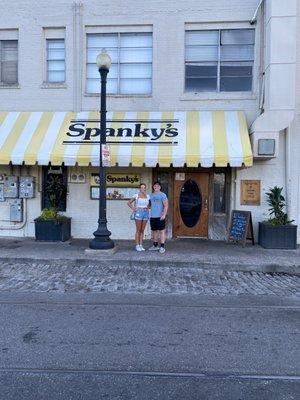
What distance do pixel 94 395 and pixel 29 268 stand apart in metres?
5.72

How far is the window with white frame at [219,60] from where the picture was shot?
1174 cm

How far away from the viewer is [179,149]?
1037 centimetres

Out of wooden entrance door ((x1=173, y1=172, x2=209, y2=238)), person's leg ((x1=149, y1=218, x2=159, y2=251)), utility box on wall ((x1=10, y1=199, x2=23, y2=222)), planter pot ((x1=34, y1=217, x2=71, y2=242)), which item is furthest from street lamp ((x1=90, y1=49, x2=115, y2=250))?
utility box on wall ((x1=10, y1=199, x2=23, y2=222))

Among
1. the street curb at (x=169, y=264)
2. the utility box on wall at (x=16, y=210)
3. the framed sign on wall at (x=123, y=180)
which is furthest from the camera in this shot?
the utility box on wall at (x=16, y=210)

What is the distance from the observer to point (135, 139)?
35.4ft

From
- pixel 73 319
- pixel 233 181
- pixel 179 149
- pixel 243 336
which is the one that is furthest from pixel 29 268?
pixel 233 181

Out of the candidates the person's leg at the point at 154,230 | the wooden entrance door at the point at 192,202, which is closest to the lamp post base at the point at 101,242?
the person's leg at the point at 154,230

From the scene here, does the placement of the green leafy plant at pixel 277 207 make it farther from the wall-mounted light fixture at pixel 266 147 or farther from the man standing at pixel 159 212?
the man standing at pixel 159 212

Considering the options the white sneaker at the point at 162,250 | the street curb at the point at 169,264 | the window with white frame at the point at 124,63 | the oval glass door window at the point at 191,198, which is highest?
the window with white frame at the point at 124,63

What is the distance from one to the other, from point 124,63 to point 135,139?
2.91 metres

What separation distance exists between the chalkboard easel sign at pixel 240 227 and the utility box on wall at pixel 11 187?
6464 millimetres

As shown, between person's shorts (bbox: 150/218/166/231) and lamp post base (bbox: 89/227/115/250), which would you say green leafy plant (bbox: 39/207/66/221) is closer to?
lamp post base (bbox: 89/227/115/250)

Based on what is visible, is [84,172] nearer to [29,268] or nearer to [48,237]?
[48,237]

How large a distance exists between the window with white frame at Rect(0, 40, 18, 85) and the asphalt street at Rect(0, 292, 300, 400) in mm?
8154
